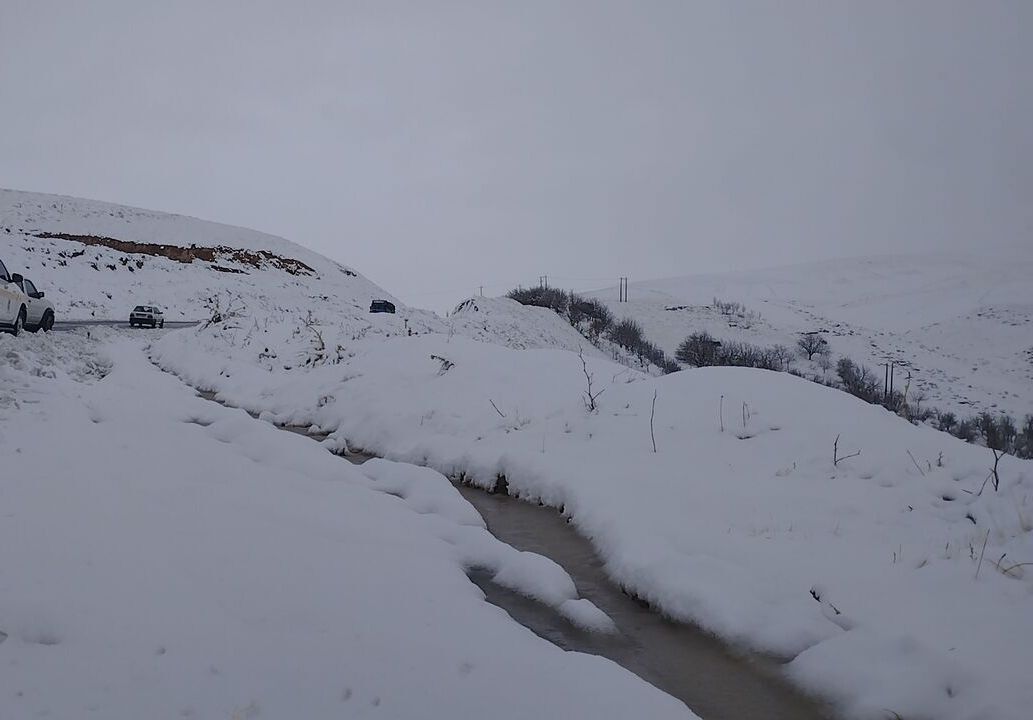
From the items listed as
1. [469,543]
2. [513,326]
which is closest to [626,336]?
[513,326]

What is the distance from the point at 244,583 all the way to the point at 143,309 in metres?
30.4

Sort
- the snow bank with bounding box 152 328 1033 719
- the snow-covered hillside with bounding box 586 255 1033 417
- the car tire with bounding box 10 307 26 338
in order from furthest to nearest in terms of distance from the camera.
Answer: the snow-covered hillside with bounding box 586 255 1033 417, the car tire with bounding box 10 307 26 338, the snow bank with bounding box 152 328 1033 719

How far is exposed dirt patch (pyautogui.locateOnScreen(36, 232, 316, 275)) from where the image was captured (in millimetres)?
48656

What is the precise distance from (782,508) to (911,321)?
319ft

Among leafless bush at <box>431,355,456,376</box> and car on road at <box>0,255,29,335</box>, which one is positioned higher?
car on road at <box>0,255,29,335</box>

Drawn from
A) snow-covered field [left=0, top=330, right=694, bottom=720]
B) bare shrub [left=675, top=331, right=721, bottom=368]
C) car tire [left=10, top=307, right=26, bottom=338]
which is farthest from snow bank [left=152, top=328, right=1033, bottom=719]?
bare shrub [left=675, top=331, right=721, bottom=368]

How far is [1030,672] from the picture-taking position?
9.70 ft

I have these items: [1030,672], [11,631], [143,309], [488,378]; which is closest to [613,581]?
[1030,672]

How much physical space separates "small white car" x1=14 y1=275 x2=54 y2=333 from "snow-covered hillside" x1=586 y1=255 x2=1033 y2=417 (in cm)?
3951

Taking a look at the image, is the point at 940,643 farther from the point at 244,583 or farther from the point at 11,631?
the point at 11,631

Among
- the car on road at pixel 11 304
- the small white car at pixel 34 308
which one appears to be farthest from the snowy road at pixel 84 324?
the car on road at pixel 11 304

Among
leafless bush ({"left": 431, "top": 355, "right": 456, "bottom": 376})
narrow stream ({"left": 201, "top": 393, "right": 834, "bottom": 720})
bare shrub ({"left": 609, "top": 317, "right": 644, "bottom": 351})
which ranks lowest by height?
bare shrub ({"left": 609, "top": 317, "right": 644, "bottom": 351})

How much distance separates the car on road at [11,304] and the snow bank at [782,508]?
674cm

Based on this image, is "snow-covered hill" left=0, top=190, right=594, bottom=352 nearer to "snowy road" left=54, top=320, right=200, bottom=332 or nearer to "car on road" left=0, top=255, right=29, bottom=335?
"snowy road" left=54, top=320, right=200, bottom=332
